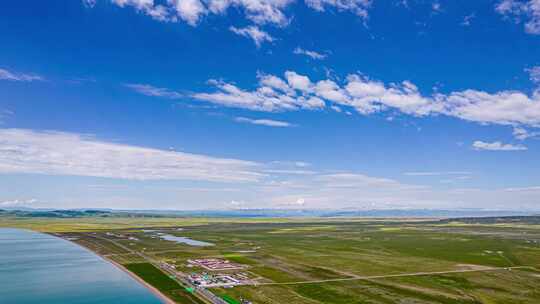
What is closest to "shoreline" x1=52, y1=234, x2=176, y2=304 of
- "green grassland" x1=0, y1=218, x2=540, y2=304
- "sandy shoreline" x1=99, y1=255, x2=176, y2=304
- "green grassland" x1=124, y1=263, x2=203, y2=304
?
"sandy shoreline" x1=99, y1=255, x2=176, y2=304

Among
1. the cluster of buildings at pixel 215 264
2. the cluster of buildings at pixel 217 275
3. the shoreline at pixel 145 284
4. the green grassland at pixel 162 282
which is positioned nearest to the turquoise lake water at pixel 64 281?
the shoreline at pixel 145 284

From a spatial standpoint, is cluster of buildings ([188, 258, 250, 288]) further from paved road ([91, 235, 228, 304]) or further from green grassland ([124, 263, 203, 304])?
green grassland ([124, 263, 203, 304])

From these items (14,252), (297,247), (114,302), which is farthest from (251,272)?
(14,252)

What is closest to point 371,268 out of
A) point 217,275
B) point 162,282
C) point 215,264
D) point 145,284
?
point 217,275

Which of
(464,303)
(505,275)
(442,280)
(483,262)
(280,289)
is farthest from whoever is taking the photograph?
(483,262)

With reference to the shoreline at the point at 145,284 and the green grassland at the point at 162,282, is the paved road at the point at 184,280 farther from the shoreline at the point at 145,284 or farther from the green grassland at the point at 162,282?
the shoreline at the point at 145,284

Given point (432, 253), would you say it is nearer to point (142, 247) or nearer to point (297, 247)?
point (297, 247)

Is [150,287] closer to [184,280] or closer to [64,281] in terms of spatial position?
[184,280]

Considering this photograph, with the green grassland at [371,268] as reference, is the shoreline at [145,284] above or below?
below
